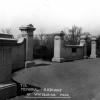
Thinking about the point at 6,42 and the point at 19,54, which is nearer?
the point at 6,42

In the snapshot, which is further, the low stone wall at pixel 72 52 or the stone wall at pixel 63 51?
the low stone wall at pixel 72 52

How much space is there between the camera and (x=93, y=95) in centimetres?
404

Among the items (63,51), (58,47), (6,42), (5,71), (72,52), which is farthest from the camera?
(72,52)

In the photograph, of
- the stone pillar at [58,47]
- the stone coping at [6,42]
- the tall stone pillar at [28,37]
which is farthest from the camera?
the stone pillar at [58,47]

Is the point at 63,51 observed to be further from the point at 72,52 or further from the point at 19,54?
the point at 19,54

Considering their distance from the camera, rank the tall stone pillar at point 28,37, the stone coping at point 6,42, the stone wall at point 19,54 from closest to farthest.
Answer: the stone coping at point 6,42, the stone wall at point 19,54, the tall stone pillar at point 28,37

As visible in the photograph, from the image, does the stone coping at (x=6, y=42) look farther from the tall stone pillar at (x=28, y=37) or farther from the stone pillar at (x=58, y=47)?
the stone pillar at (x=58, y=47)

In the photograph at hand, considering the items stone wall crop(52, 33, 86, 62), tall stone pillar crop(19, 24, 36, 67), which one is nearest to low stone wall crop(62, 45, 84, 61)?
stone wall crop(52, 33, 86, 62)

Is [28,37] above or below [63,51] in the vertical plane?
above

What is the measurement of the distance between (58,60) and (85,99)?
7.06 meters

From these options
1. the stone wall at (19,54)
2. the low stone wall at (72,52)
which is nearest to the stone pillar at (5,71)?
the stone wall at (19,54)

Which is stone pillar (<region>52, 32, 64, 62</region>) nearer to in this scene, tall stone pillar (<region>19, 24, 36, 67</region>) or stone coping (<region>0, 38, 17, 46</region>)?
tall stone pillar (<region>19, 24, 36, 67</region>)

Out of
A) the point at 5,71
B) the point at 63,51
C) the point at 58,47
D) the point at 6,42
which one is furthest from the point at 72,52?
the point at 6,42

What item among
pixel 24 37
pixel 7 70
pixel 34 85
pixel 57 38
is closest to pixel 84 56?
pixel 57 38
